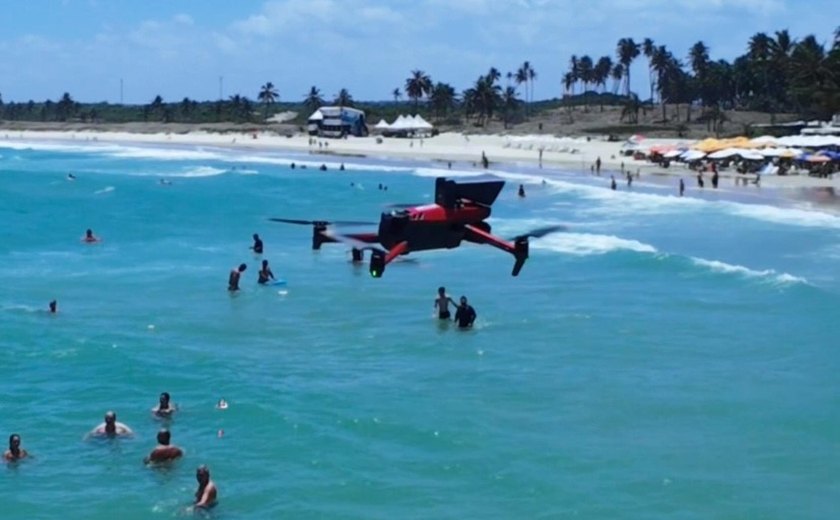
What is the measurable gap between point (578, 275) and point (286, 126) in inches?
5304

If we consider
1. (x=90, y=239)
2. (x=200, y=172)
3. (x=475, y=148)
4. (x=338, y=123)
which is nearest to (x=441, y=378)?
(x=90, y=239)

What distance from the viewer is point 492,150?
122m

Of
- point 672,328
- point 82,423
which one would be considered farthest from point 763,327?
point 82,423

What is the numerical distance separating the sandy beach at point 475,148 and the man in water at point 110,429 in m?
55.5

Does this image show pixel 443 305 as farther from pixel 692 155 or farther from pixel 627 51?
pixel 627 51

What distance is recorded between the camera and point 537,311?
110 ft

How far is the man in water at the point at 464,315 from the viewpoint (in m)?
31.0

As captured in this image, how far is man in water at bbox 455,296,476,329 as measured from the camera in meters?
31.0

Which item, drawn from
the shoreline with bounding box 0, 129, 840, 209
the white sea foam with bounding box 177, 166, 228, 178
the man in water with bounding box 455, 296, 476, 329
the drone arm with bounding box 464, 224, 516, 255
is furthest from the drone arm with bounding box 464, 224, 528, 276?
the white sea foam with bounding box 177, 166, 228, 178

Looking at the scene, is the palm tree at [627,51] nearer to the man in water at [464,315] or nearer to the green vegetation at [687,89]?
the green vegetation at [687,89]

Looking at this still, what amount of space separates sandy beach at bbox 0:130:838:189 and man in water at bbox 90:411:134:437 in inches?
2186

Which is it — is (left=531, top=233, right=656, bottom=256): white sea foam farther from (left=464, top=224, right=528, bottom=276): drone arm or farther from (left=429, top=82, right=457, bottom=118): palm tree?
(left=429, top=82, right=457, bottom=118): palm tree

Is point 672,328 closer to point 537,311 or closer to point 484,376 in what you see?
point 537,311

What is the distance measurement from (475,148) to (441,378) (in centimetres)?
9817
